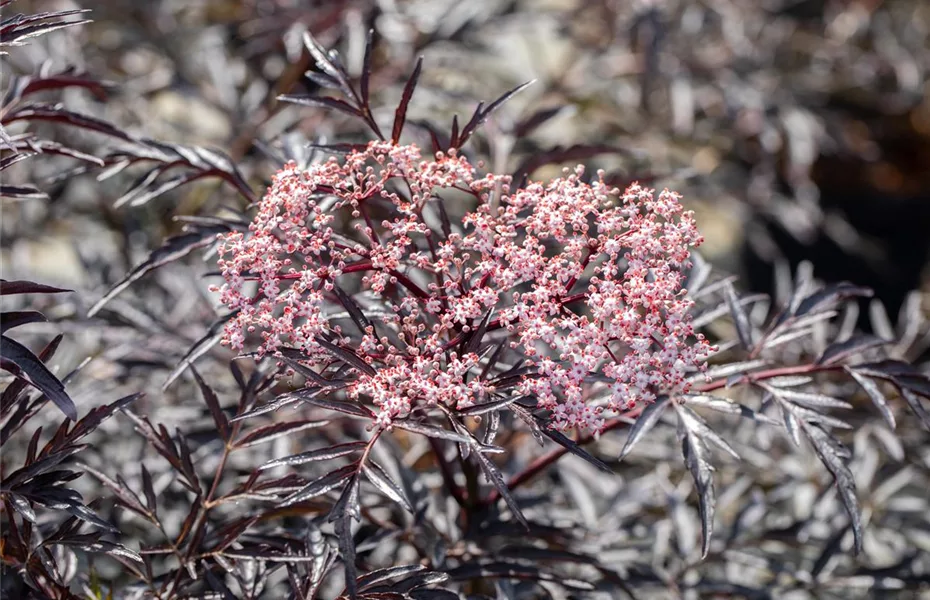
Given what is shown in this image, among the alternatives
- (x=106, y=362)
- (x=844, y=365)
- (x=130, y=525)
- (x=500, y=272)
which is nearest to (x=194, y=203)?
(x=106, y=362)

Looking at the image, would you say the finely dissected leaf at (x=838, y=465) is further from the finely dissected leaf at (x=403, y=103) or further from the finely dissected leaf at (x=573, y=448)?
Result: the finely dissected leaf at (x=403, y=103)

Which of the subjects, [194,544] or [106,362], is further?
[106,362]

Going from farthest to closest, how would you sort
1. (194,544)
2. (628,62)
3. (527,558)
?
(628,62)
(527,558)
(194,544)

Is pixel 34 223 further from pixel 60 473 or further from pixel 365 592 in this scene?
pixel 365 592

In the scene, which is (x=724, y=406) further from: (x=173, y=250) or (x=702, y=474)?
(x=173, y=250)

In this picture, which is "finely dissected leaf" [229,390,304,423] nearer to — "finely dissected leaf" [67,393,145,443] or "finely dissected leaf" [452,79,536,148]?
"finely dissected leaf" [67,393,145,443]

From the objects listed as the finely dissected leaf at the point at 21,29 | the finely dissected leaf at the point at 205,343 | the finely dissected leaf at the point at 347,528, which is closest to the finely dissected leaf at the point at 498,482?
the finely dissected leaf at the point at 347,528

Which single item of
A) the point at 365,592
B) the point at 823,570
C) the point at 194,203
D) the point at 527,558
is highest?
the point at 194,203

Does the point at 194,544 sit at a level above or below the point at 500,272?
below

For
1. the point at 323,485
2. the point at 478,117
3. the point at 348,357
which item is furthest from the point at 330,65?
the point at 323,485
